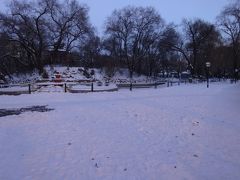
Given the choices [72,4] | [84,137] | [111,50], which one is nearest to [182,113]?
[84,137]

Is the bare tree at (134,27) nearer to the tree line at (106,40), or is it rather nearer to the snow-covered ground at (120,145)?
the tree line at (106,40)

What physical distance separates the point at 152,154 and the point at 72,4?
48.2 m

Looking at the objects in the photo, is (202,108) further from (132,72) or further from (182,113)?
(132,72)

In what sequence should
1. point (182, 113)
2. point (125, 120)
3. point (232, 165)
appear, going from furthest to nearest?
point (182, 113) < point (125, 120) < point (232, 165)

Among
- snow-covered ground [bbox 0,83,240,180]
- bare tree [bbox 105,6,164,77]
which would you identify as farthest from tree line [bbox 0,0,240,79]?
snow-covered ground [bbox 0,83,240,180]

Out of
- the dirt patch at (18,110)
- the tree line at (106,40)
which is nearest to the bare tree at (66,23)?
the tree line at (106,40)

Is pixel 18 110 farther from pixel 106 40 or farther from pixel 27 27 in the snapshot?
pixel 106 40

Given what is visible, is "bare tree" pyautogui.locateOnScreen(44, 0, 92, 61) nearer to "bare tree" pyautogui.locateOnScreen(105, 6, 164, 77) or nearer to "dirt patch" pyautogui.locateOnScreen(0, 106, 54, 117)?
"bare tree" pyautogui.locateOnScreen(105, 6, 164, 77)

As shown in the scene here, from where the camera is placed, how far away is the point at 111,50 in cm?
7031

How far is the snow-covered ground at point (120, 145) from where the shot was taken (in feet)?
27.1

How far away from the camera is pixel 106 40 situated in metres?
69.4

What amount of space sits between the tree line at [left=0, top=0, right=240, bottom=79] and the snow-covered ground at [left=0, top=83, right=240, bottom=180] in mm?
29121

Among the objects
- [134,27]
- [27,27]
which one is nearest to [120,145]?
[27,27]

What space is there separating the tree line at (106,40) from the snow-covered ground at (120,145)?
29.1m
